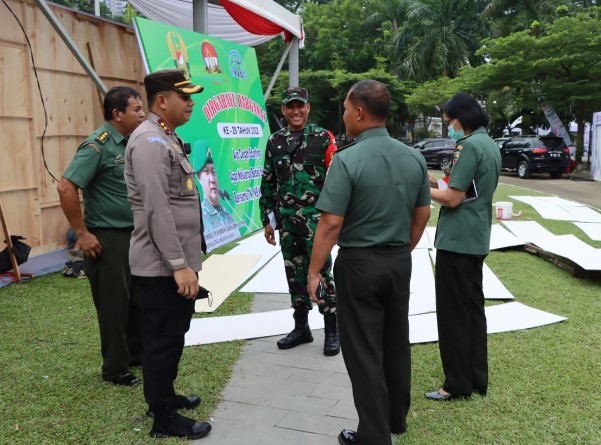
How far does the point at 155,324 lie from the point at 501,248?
18.9ft

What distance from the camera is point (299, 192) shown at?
3.88m

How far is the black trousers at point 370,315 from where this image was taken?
2.52 m

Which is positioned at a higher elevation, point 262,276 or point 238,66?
point 238,66

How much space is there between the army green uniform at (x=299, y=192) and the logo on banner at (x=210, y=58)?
3.78 m

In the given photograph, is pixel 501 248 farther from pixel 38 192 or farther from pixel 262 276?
pixel 38 192

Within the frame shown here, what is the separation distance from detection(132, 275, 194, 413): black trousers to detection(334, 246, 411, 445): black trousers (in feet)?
2.58

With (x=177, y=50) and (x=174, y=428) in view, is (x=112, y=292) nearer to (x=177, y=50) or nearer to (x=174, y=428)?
(x=174, y=428)

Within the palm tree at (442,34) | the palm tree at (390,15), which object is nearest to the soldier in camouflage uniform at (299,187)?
the palm tree at (442,34)

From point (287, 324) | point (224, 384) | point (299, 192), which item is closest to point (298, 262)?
point (299, 192)

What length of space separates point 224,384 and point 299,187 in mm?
1396

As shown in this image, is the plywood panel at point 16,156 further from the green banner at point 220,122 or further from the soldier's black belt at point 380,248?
the soldier's black belt at point 380,248

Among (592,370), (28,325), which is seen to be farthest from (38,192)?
(592,370)

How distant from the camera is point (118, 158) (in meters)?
3.33

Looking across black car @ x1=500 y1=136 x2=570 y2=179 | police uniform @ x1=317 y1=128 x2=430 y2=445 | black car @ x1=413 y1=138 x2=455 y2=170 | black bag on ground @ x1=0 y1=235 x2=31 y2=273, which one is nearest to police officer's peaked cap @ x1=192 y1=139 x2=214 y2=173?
black bag on ground @ x1=0 y1=235 x2=31 y2=273
